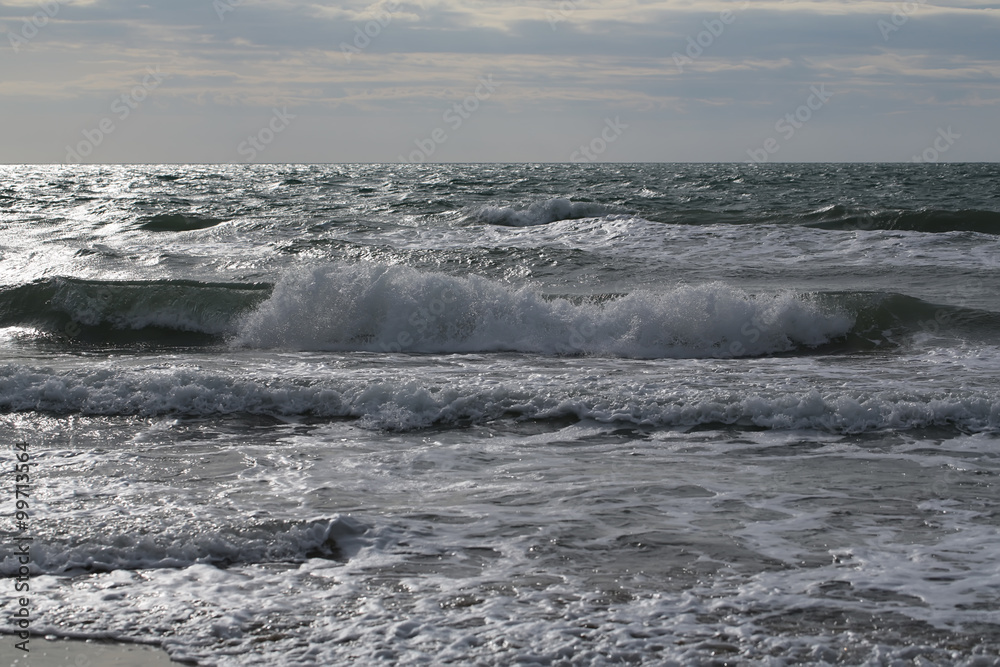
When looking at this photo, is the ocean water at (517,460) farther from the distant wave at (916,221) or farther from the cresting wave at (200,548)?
the distant wave at (916,221)

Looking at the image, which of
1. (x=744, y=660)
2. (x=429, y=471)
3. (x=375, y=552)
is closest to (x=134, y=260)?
(x=429, y=471)

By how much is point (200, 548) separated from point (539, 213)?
755 inches

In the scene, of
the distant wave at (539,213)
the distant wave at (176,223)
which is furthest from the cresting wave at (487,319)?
the distant wave at (539,213)

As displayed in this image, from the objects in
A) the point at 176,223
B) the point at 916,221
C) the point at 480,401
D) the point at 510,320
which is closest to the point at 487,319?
the point at 510,320

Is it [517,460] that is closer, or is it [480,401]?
[517,460]

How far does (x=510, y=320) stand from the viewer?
11.3 metres

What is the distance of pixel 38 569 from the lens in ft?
14.0

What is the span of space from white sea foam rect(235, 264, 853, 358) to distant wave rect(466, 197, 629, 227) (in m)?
10.3

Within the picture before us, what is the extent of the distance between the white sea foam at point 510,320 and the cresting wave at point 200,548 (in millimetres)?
6129

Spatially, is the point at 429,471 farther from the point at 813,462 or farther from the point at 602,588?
the point at 813,462

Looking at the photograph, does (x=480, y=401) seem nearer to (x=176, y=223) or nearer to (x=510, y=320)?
(x=510, y=320)

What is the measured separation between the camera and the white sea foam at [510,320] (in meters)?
10.7

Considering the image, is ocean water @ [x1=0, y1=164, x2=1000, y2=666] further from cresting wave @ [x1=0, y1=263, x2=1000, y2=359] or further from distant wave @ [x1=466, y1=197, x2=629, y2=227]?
distant wave @ [x1=466, y1=197, x2=629, y2=227]

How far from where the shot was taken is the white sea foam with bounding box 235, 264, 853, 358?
10.7 metres
